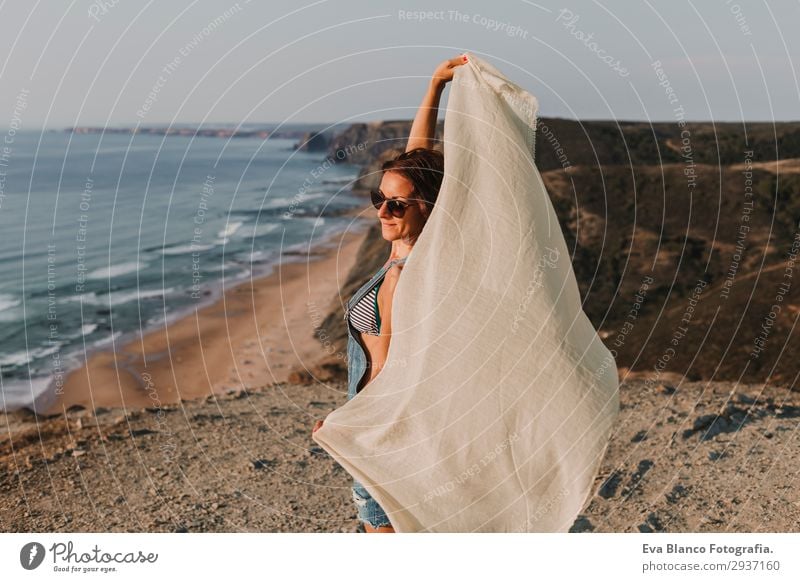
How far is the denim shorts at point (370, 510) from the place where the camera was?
400 centimetres

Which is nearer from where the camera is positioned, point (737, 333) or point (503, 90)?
point (503, 90)

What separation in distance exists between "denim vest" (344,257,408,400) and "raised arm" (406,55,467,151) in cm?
61

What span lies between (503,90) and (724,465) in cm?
416

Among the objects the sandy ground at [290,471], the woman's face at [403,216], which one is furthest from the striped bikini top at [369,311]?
the sandy ground at [290,471]

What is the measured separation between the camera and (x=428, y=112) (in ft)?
13.1

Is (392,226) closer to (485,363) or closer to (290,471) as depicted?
(485,363)

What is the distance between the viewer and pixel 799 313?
981 cm

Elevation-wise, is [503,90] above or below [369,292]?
above

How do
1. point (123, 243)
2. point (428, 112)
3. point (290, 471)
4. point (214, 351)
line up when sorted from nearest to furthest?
point (428, 112) → point (290, 471) → point (214, 351) → point (123, 243)

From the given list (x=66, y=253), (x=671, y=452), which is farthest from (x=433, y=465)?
(x=66, y=253)

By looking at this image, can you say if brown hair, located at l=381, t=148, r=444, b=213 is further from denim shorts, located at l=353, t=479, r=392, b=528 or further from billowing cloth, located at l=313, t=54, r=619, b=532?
denim shorts, located at l=353, t=479, r=392, b=528

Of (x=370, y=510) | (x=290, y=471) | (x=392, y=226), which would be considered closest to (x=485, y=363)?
(x=392, y=226)

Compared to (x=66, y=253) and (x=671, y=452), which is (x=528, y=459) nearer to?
(x=671, y=452)

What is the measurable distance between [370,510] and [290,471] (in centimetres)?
301
